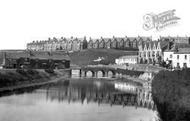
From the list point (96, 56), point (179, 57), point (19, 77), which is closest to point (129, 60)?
point (96, 56)

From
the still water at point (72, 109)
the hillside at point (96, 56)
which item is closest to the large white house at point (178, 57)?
the still water at point (72, 109)

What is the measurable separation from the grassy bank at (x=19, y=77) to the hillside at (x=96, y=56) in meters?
73.8

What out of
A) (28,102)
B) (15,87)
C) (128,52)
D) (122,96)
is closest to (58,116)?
(28,102)

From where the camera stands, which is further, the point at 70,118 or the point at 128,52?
the point at 128,52

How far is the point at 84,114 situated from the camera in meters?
44.7

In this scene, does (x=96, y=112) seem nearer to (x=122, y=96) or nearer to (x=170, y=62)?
(x=122, y=96)

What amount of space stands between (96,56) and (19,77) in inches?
4230

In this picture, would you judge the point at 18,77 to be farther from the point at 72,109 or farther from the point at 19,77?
the point at 72,109

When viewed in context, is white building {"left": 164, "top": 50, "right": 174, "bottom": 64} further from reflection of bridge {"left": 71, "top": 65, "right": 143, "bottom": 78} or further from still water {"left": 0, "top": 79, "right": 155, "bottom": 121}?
still water {"left": 0, "top": 79, "right": 155, "bottom": 121}

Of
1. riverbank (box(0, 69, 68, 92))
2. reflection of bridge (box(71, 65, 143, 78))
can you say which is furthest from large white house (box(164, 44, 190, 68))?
riverbank (box(0, 69, 68, 92))

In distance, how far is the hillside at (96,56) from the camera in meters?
182

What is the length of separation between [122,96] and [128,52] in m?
126

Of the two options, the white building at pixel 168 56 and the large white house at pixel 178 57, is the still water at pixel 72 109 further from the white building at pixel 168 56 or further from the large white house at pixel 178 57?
the white building at pixel 168 56

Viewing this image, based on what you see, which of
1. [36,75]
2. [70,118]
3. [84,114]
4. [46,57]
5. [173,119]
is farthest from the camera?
[46,57]
